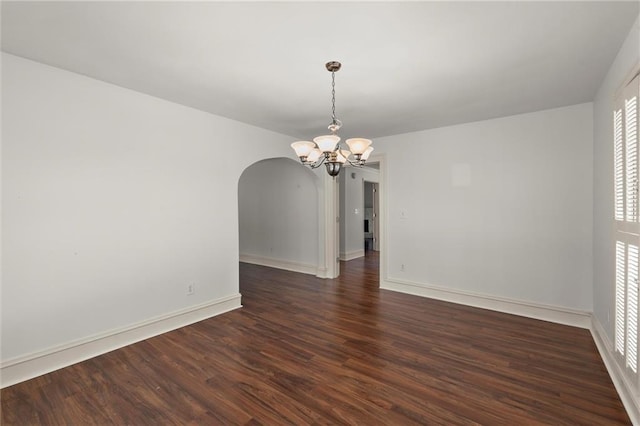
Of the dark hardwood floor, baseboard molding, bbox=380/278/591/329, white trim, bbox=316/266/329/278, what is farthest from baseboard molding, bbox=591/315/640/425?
white trim, bbox=316/266/329/278

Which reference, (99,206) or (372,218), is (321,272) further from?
(372,218)

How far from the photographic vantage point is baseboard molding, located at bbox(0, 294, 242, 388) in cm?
237

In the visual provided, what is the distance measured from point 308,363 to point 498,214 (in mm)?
3176

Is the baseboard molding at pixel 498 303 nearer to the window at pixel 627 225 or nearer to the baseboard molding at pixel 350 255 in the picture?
the window at pixel 627 225

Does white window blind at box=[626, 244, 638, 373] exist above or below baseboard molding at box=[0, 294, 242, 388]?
above

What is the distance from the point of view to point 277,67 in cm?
252

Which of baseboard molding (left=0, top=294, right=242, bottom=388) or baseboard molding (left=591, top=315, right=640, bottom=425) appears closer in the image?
baseboard molding (left=591, top=315, right=640, bottom=425)

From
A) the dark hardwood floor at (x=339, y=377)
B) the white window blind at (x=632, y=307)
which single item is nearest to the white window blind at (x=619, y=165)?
the white window blind at (x=632, y=307)

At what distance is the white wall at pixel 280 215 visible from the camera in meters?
6.09

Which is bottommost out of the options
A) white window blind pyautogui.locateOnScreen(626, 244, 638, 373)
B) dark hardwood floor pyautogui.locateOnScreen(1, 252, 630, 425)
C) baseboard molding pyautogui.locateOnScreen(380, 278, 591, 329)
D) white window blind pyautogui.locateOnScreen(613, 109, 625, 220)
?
dark hardwood floor pyautogui.locateOnScreen(1, 252, 630, 425)

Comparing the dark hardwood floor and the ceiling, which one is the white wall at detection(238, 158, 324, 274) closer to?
the dark hardwood floor

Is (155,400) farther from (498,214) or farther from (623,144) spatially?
(498,214)

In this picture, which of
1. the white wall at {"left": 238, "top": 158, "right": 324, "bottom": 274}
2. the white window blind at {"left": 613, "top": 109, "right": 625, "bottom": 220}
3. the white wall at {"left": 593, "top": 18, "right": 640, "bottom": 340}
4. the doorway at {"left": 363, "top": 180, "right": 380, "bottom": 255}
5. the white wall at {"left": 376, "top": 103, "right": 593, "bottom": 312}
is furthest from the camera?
the doorway at {"left": 363, "top": 180, "right": 380, "bottom": 255}

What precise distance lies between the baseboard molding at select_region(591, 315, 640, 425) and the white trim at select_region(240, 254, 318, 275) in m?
4.19
